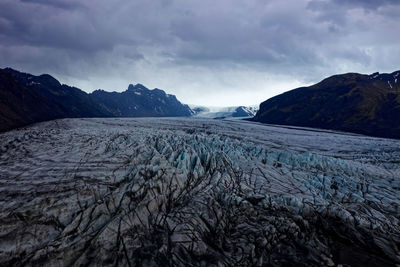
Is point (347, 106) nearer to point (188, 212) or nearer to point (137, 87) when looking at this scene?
point (188, 212)

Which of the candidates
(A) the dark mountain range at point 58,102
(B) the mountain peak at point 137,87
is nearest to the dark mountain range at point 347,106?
(A) the dark mountain range at point 58,102

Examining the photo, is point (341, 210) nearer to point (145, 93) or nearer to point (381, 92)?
point (381, 92)

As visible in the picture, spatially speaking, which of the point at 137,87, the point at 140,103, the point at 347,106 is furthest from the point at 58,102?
the point at 137,87

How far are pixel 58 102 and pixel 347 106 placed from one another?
10508 centimetres

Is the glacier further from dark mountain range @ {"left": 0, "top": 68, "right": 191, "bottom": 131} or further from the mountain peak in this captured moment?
the mountain peak

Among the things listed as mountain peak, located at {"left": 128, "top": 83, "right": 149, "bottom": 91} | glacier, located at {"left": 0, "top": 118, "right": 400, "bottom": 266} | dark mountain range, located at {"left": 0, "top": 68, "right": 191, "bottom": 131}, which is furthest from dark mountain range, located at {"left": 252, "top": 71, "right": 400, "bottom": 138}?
mountain peak, located at {"left": 128, "top": 83, "right": 149, "bottom": 91}

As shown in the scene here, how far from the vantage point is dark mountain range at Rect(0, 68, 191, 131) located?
52.6 m

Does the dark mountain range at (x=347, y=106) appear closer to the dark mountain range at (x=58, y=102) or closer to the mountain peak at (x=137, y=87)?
the dark mountain range at (x=58, y=102)

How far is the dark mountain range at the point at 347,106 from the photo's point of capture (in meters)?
45.7

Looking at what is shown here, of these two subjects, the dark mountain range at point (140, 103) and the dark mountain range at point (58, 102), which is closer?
the dark mountain range at point (58, 102)

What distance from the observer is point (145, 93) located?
613ft

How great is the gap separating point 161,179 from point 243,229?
12.7 ft

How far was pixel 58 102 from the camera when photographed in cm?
8112

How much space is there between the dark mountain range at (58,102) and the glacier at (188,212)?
32253 mm
